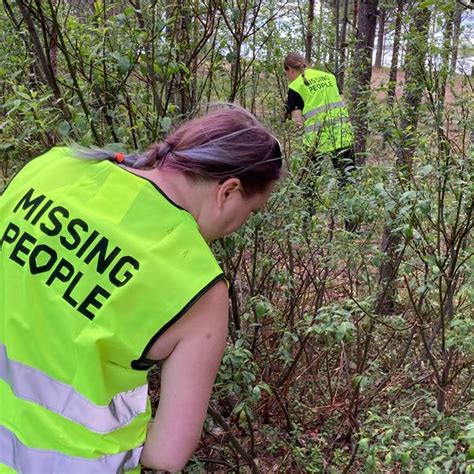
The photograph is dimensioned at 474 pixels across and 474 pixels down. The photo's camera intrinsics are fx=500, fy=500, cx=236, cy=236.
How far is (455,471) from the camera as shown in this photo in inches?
71.5

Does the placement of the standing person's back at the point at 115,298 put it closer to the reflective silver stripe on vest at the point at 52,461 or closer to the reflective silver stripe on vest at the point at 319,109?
the reflective silver stripe on vest at the point at 52,461

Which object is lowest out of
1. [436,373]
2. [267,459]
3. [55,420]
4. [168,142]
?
[267,459]

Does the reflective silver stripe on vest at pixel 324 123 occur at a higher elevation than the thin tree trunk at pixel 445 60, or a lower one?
lower

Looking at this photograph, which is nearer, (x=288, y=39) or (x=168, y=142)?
(x=168, y=142)

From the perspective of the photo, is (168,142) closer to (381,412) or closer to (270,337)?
(270,337)

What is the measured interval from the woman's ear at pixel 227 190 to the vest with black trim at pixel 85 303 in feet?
0.32

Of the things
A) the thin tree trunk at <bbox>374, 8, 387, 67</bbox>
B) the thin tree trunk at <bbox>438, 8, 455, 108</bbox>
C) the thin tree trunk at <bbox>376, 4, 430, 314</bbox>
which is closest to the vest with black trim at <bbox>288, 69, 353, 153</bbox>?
the thin tree trunk at <bbox>376, 4, 430, 314</bbox>

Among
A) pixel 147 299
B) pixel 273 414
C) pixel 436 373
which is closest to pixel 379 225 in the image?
pixel 436 373

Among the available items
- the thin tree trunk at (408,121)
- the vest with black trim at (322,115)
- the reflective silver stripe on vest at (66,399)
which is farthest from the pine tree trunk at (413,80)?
the reflective silver stripe on vest at (66,399)

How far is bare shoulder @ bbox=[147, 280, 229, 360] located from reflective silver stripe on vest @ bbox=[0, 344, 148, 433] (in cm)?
18

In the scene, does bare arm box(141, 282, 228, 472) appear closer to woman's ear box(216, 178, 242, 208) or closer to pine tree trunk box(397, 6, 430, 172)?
woman's ear box(216, 178, 242, 208)

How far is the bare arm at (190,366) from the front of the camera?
1008 mm

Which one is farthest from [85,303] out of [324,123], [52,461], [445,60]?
[445,60]

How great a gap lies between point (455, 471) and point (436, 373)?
0.74m
